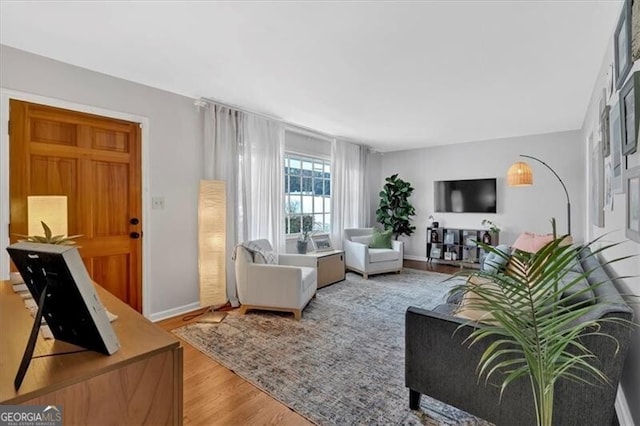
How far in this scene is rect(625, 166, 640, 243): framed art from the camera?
1329 millimetres

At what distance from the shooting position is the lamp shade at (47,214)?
5.77 ft

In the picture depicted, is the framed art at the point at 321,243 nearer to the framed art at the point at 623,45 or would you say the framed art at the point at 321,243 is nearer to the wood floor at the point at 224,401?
the wood floor at the point at 224,401

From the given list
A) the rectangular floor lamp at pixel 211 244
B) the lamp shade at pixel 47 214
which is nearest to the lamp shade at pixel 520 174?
the rectangular floor lamp at pixel 211 244

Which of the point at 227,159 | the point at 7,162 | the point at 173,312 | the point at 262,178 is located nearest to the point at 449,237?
the point at 262,178

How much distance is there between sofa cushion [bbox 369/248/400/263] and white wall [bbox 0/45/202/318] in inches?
107

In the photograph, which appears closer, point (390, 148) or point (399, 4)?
point (399, 4)

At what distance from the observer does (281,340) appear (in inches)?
108

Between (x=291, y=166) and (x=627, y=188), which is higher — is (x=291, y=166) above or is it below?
above

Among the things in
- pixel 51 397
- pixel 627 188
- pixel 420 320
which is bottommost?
pixel 420 320

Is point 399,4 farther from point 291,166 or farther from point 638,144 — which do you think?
point 291,166

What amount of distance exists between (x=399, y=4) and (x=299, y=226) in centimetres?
380

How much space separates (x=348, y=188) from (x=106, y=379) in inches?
213

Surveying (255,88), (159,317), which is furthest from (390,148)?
(159,317)

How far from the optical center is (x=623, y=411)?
5.41ft
